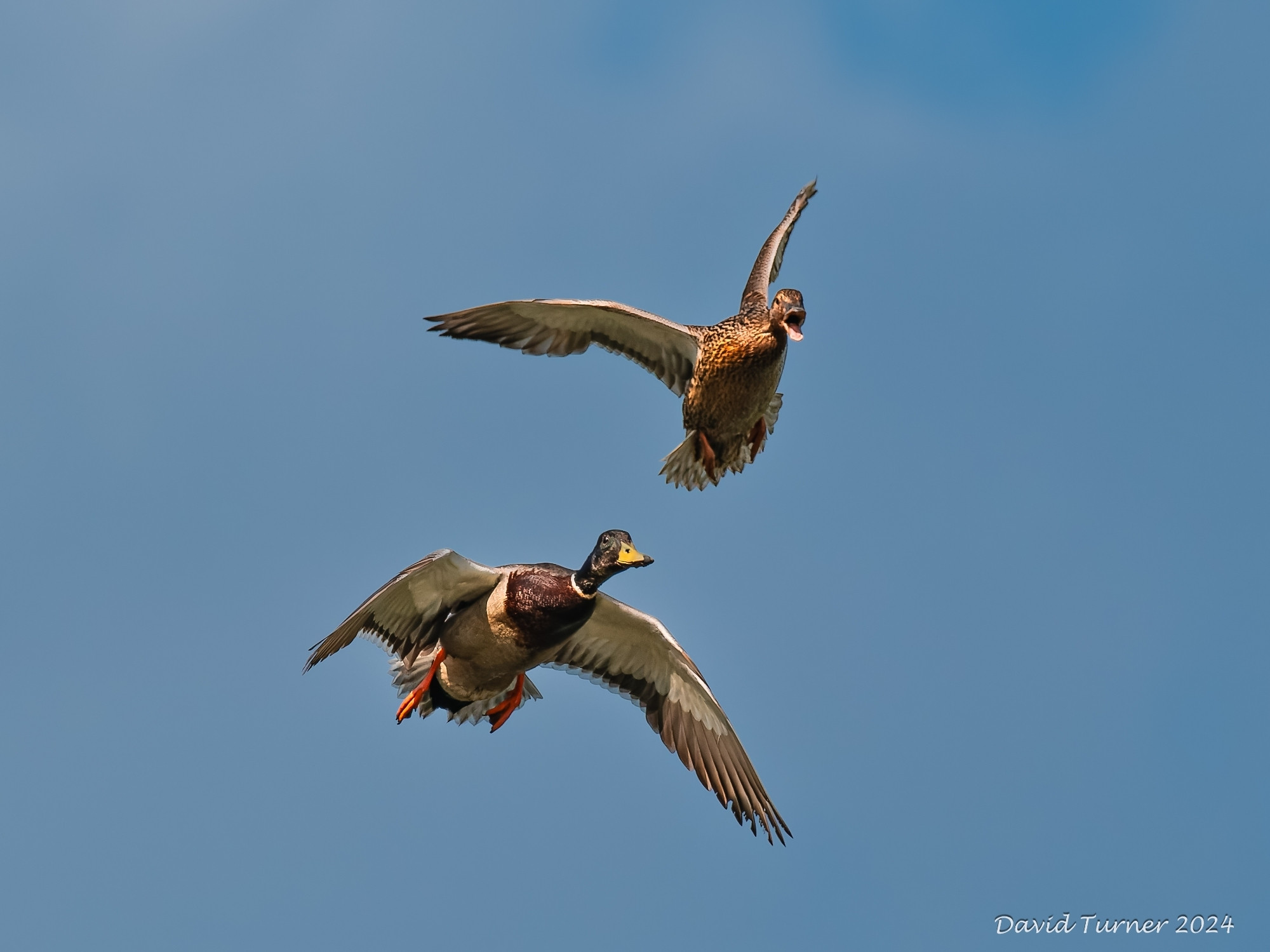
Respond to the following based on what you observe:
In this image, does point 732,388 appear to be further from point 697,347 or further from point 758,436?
point 758,436

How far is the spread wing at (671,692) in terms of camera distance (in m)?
11.3

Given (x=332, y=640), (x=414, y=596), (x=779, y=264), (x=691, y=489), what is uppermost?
(x=779, y=264)

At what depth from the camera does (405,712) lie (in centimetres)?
1102

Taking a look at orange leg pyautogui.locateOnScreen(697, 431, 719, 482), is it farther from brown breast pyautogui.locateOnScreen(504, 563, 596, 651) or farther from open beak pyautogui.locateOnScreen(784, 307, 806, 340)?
brown breast pyautogui.locateOnScreen(504, 563, 596, 651)

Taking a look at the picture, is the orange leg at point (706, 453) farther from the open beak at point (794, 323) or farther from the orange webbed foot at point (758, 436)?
the open beak at point (794, 323)

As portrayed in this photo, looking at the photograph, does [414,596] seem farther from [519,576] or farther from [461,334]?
[461,334]

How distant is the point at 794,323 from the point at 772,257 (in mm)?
2580

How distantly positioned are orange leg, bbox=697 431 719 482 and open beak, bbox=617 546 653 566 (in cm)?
234

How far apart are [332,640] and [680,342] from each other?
159 inches

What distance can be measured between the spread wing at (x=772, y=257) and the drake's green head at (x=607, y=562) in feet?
9.46

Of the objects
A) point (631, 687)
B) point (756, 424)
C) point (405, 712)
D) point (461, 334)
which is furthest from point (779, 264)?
point (405, 712)

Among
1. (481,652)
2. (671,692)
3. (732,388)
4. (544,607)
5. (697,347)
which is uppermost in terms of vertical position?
(697,347)

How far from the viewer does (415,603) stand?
10953 mm

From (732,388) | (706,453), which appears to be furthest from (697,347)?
(706,453)
